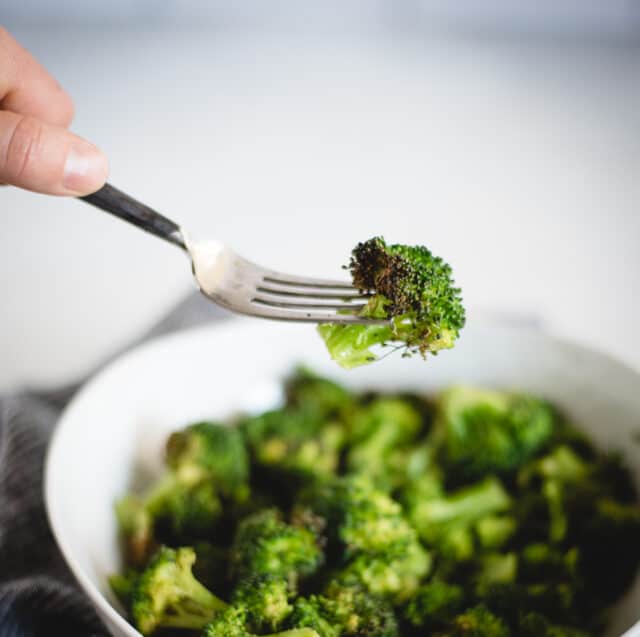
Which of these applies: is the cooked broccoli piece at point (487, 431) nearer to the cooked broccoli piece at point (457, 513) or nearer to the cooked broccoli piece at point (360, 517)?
the cooked broccoli piece at point (457, 513)

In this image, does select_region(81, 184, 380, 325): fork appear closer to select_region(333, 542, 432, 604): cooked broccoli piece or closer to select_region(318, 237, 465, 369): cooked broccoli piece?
select_region(318, 237, 465, 369): cooked broccoli piece

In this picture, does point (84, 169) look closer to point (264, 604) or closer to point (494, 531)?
point (264, 604)

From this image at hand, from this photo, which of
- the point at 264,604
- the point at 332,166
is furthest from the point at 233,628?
the point at 332,166

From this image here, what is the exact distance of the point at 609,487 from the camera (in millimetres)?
1580

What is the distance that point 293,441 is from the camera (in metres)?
1.72

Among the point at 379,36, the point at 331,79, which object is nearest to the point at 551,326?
the point at 331,79

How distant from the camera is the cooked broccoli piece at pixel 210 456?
1.59 meters

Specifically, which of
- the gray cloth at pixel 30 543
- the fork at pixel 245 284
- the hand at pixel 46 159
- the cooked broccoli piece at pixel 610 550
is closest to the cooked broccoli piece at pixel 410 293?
the fork at pixel 245 284

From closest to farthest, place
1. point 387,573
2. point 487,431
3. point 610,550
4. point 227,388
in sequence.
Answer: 1. point 387,573
2. point 610,550
3. point 487,431
4. point 227,388

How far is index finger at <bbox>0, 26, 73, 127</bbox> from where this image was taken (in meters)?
1.34

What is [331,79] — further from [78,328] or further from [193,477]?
[193,477]

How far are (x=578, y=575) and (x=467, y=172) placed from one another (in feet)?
7.75

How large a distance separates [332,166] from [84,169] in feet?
8.24

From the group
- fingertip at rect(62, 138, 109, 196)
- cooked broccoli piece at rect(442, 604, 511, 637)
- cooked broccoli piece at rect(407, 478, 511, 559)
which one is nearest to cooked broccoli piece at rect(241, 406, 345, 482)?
cooked broccoli piece at rect(407, 478, 511, 559)
